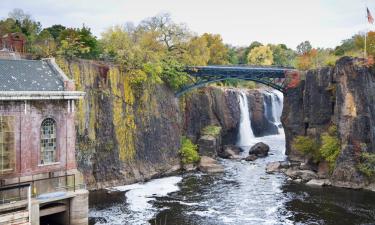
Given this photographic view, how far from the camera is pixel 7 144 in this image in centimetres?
2702

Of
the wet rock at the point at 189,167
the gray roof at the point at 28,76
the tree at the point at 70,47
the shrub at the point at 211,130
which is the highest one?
the tree at the point at 70,47

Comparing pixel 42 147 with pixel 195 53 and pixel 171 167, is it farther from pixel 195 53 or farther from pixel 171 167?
pixel 195 53

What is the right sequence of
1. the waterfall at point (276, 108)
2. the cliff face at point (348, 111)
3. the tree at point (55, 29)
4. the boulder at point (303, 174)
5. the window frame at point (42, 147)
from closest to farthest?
the window frame at point (42, 147) → the cliff face at point (348, 111) → the boulder at point (303, 174) → the tree at point (55, 29) → the waterfall at point (276, 108)

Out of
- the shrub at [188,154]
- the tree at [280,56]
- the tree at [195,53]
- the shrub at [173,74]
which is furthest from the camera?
the tree at [280,56]

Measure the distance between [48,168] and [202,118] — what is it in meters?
36.2

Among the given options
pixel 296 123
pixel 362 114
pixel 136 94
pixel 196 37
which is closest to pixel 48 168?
pixel 136 94

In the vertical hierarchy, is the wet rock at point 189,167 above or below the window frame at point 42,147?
below

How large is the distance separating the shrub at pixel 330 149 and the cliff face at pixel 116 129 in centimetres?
1639

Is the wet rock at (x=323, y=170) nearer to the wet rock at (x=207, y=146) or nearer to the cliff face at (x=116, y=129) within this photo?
the wet rock at (x=207, y=146)

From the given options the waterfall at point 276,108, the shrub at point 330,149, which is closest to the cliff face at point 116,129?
the shrub at point 330,149

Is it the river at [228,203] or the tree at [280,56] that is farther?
the tree at [280,56]

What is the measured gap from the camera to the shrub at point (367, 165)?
140 feet

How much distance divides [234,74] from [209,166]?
1610cm

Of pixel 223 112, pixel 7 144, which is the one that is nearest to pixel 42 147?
pixel 7 144
